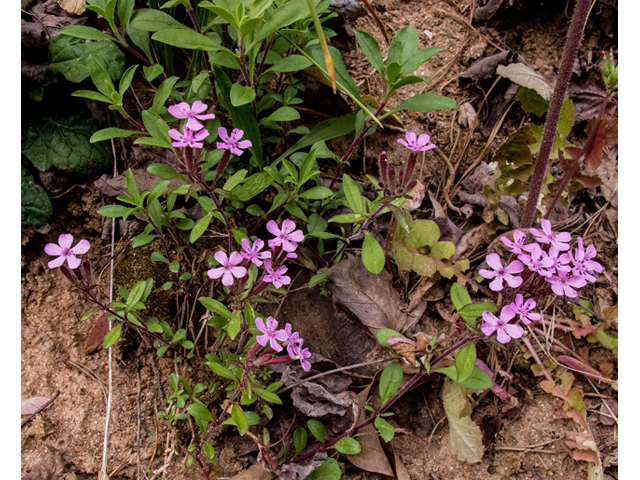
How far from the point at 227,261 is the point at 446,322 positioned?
56.1 inches

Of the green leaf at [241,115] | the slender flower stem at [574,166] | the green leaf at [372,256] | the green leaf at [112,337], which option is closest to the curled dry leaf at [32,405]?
the green leaf at [112,337]

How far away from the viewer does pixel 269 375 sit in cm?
233

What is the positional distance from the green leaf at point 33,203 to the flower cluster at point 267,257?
1.18 m

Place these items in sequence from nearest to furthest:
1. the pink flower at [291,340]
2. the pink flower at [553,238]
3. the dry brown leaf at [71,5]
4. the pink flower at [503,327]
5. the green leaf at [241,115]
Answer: the pink flower at [503,327]
the pink flower at [291,340]
the pink flower at [553,238]
the green leaf at [241,115]
the dry brown leaf at [71,5]

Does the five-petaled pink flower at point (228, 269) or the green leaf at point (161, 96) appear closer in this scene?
the five-petaled pink flower at point (228, 269)

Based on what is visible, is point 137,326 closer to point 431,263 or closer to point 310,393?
point 310,393

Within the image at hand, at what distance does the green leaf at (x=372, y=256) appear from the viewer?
221 centimetres

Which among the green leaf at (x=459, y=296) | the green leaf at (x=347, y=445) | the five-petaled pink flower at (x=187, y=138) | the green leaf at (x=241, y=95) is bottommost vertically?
the green leaf at (x=347, y=445)

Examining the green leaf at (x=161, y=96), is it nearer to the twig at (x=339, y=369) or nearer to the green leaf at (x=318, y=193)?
the green leaf at (x=318, y=193)

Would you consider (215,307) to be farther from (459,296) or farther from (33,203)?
(33,203)

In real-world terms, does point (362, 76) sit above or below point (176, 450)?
above

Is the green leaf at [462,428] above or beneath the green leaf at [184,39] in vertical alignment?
beneath

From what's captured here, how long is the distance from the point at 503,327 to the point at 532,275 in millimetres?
378

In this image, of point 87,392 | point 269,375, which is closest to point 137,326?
point 87,392
